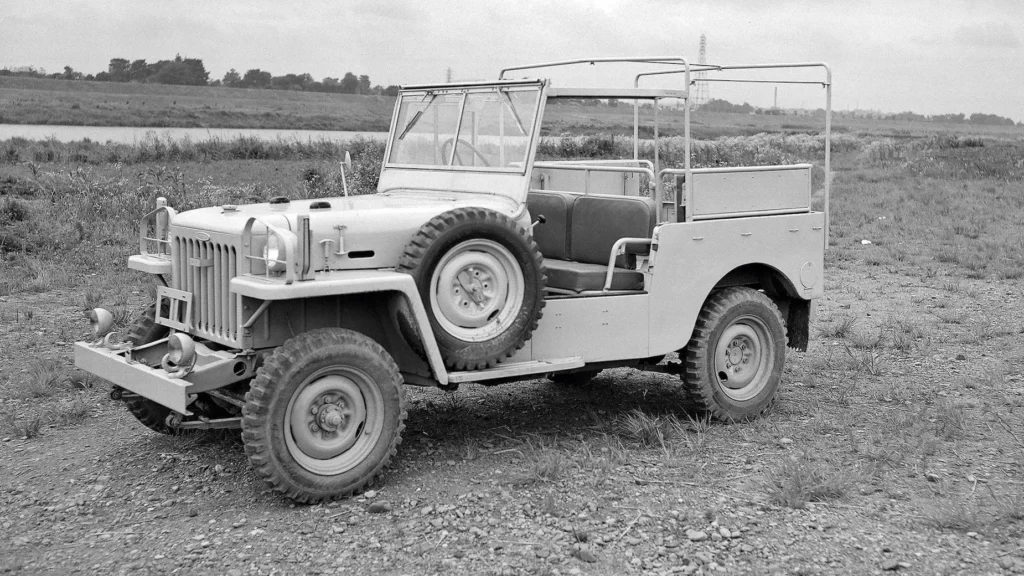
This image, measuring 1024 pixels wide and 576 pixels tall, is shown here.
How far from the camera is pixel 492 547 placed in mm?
4668

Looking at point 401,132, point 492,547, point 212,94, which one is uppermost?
point 212,94

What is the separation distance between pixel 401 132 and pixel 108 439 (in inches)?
108

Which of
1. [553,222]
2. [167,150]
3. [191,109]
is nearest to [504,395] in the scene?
[553,222]

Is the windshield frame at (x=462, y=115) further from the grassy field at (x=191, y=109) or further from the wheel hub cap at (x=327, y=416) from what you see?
Result: the grassy field at (x=191, y=109)

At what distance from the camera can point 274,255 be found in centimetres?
522

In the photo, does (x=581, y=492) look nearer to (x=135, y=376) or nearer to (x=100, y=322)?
(x=135, y=376)

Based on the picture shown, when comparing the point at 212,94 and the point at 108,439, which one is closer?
the point at 108,439

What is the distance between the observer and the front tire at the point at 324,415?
5023 mm

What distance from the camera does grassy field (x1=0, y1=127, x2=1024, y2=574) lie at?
4.72 meters

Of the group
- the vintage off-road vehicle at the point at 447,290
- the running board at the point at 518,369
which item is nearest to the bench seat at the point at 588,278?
the vintage off-road vehicle at the point at 447,290

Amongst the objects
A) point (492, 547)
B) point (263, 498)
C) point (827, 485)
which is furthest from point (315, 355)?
point (827, 485)

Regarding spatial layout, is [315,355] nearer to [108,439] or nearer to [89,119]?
[108,439]

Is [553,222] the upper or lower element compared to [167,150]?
lower

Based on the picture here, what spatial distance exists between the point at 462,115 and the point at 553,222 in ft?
3.29
